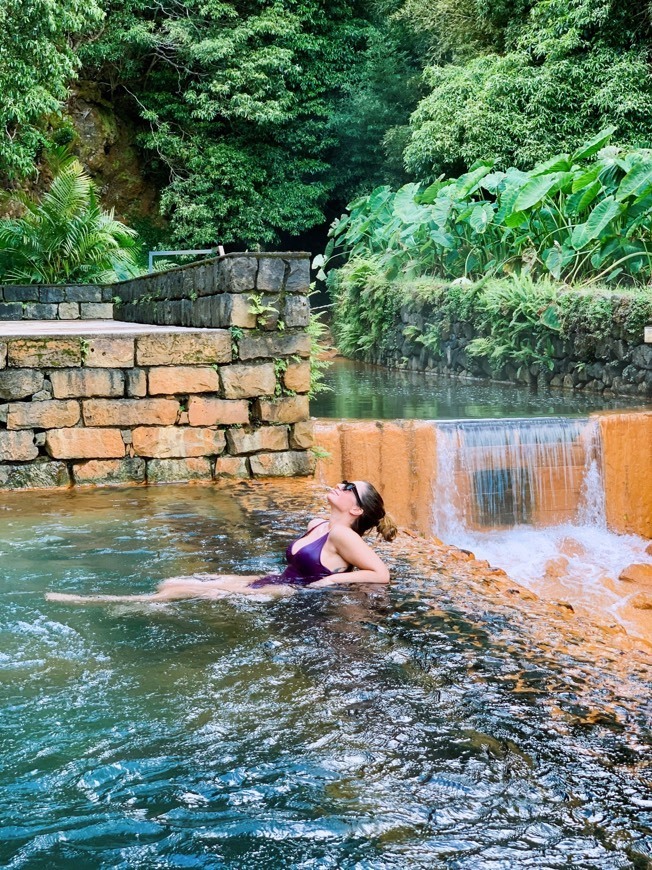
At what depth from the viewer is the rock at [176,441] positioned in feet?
24.9

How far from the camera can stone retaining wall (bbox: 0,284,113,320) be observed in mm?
15875

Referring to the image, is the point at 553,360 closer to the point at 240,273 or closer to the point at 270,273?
the point at 270,273

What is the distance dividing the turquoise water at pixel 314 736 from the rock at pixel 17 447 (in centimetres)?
257

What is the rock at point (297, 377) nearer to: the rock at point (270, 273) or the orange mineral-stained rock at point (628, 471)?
the rock at point (270, 273)

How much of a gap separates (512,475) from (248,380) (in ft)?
9.03

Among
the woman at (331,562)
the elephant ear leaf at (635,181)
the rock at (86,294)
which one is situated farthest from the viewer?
the rock at (86,294)

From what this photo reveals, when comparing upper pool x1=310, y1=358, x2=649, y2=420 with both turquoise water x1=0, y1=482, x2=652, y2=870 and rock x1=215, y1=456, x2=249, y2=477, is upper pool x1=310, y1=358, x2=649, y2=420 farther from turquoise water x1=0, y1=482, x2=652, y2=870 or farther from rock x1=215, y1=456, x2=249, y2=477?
turquoise water x1=0, y1=482, x2=652, y2=870

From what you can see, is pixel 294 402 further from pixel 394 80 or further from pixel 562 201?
pixel 394 80

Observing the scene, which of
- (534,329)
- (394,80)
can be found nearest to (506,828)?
(534,329)

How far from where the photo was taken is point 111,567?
17.0 feet

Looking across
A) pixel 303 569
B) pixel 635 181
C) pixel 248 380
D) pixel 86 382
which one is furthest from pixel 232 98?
pixel 303 569

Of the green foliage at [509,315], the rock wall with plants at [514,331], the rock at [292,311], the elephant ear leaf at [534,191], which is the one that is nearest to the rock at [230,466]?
the rock at [292,311]

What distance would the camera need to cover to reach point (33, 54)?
16688 millimetres

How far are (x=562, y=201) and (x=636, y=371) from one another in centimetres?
347
